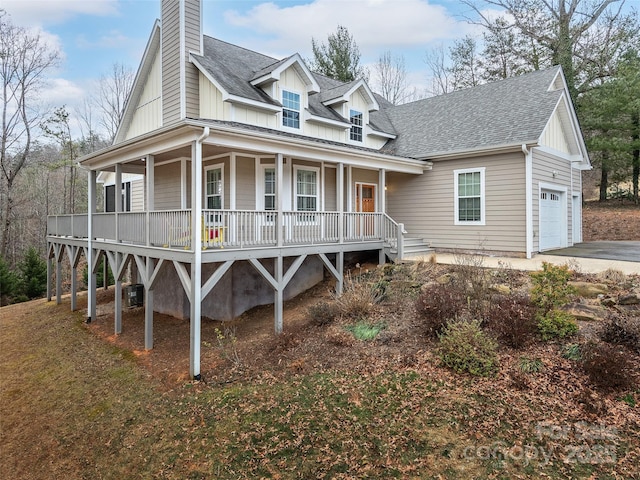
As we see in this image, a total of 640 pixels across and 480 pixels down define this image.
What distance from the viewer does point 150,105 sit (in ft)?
43.7

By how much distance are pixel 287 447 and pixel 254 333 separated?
480 cm

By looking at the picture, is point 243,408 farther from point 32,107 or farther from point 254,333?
point 32,107

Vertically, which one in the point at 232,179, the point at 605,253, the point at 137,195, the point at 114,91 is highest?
the point at 114,91

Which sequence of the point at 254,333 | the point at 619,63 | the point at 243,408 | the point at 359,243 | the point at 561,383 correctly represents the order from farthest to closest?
the point at 619,63, the point at 359,243, the point at 254,333, the point at 243,408, the point at 561,383

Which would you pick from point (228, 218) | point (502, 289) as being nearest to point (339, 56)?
point (228, 218)

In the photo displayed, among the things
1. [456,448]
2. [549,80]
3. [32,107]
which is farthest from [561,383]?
[32,107]

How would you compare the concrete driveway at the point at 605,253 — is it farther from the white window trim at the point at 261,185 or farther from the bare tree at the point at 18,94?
the bare tree at the point at 18,94

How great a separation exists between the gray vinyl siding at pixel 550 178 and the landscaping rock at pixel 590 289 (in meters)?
4.13

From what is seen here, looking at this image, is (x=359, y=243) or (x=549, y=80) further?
(x=549, y=80)

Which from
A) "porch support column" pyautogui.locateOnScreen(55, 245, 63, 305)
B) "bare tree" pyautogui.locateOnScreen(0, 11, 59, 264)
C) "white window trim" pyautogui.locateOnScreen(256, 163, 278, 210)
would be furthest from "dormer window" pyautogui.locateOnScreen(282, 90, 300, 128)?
"bare tree" pyautogui.locateOnScreen(0, 11, 59, 264)

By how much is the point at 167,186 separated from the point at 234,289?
17.7 feet

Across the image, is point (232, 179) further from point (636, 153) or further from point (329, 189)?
point (636, 153)

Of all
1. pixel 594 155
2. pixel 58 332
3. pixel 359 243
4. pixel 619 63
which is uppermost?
pixel 619 63

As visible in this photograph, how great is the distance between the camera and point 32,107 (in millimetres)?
21766
